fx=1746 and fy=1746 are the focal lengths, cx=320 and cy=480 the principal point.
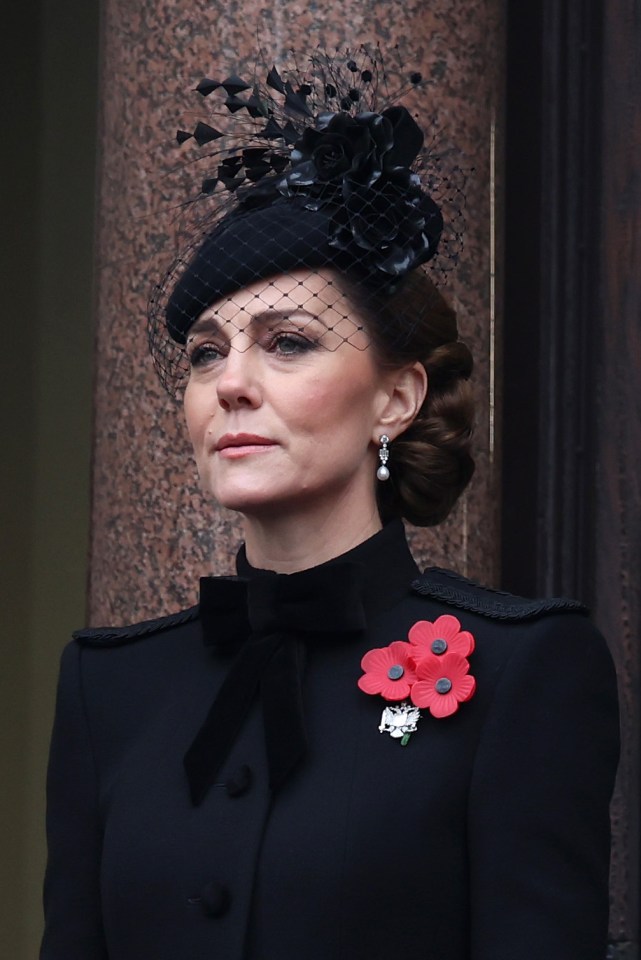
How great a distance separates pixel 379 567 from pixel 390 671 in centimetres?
18

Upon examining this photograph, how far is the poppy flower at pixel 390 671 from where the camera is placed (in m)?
2.52

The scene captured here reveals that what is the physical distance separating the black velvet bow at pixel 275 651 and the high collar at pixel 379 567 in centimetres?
3

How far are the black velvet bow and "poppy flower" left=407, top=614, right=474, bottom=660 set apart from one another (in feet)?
0.29

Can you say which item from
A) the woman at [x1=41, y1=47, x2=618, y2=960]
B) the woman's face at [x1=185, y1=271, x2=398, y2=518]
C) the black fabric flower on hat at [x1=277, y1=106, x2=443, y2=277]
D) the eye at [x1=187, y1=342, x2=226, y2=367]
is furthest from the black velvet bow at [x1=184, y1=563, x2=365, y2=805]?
the black fabric flower on hat at [x1=277, y1=106, x2=443, y2=277]

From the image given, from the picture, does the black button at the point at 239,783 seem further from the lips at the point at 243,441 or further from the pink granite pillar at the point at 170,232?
the pink granite pillar at the point at 170,232

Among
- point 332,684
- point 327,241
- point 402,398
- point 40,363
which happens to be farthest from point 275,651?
point 40,363

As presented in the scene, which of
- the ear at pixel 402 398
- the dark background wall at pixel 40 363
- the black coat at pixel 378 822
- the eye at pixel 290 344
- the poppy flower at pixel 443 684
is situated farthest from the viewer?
the dark background wall at pixel 40 363

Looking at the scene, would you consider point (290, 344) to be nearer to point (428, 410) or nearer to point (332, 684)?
point (428, 410)

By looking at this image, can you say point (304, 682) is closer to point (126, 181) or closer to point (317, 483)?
point (317, 483)

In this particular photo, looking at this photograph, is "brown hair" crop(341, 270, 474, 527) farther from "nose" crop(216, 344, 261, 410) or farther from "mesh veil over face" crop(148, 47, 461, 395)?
"nose" crop(216, 344, 261, 410)

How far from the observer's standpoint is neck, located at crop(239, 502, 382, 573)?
2629mm

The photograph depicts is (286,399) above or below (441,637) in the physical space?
above

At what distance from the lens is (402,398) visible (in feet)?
8.96

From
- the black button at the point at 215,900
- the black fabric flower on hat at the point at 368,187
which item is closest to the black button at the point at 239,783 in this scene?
the black button at the point at 215,900
